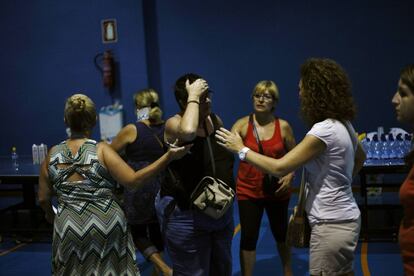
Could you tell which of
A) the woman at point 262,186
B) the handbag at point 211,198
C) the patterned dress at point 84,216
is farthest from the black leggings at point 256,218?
the patterned dress at point 84,216

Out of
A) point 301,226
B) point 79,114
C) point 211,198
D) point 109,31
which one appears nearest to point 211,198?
point 211,198

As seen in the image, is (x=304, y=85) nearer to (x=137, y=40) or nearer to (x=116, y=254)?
(x=116, y=254)

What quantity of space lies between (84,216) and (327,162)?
4.08 feet

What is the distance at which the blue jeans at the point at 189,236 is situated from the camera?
2416 millimetres

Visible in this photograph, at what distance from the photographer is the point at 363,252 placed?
4.45 m

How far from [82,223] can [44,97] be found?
18.8 ft

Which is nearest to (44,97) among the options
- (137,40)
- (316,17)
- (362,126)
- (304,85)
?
(137,40)

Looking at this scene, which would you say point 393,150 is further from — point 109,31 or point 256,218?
point 109,31

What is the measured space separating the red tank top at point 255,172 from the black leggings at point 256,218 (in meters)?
0.05

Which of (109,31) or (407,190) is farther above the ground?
(109,31)

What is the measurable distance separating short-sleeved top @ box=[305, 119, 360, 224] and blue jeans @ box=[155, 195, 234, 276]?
1.69 feet

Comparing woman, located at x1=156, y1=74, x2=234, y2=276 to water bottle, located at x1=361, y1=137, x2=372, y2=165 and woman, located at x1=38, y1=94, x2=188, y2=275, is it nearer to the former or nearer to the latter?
woman, located at x1=38, y1=94, x2=188, y2=275

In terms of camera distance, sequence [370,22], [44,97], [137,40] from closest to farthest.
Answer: [370,22] → [137,40] → [44,97]

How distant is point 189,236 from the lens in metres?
2.41
